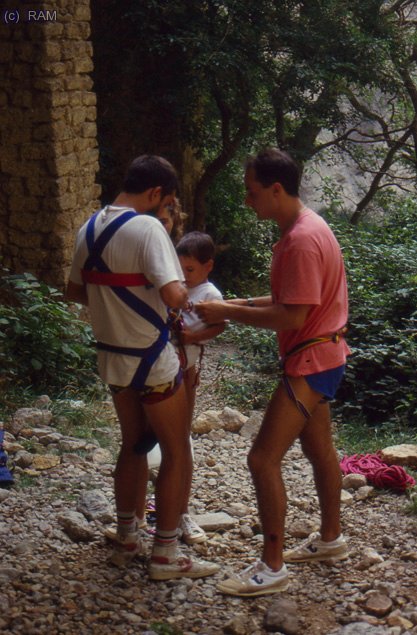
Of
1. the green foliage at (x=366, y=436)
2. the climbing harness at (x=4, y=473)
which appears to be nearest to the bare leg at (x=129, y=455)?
the climbing harness at (x=4, y=473)

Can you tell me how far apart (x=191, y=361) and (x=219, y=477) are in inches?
61.0

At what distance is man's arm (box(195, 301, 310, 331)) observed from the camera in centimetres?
341

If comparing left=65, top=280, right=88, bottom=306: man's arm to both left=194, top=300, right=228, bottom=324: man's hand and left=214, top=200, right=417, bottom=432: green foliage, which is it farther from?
left=214, top=200, right=417, bottom=432: green foliage

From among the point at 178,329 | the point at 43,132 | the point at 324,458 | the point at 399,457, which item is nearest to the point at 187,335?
the point at 178,329

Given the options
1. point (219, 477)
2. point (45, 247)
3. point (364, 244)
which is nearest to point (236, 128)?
point (364, 244)

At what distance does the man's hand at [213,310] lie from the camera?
3541 mm

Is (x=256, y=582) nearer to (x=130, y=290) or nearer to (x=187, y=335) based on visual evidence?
(x=187, y=335)

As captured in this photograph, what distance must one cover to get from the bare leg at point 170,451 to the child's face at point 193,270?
0.48 meters

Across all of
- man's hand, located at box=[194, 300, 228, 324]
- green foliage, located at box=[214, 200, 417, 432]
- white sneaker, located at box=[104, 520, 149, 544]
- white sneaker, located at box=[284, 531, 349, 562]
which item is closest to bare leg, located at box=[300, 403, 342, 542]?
white sneaker, located at box=[284, 531, 349, 562]

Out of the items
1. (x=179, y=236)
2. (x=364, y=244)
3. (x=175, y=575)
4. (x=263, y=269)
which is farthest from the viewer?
(x=263, y=269)

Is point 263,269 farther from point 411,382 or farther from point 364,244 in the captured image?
point 411,382

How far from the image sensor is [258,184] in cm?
349

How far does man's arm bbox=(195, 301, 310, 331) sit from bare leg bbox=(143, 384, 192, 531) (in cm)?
33

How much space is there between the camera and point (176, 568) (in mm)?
3699
